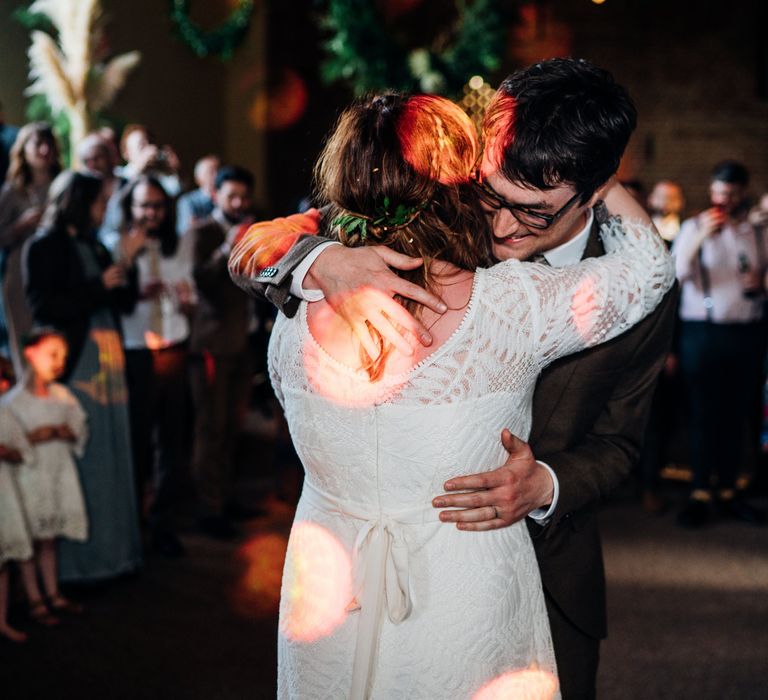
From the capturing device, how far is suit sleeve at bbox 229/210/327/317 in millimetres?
1444

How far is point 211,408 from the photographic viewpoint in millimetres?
4617

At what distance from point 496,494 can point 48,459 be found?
7.91 feet

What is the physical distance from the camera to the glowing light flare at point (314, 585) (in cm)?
148

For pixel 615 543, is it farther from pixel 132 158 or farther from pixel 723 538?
pixel 132 158

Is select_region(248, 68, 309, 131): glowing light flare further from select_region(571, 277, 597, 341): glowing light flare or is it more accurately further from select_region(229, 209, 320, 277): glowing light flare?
select_region(571, 277, 597, 341): glowing light flare

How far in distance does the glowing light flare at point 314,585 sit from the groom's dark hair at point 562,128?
63 centimetres

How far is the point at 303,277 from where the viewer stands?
1.42 meters

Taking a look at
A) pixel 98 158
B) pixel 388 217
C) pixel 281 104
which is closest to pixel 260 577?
pixel 98 158

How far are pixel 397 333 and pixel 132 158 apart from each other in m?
4.57

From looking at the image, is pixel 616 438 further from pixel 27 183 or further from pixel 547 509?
pixel 27 183

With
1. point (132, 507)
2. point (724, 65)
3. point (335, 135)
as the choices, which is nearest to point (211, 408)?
point (132, 507)

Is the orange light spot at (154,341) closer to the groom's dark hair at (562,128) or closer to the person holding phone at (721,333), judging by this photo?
the person holding phone at (721,333)

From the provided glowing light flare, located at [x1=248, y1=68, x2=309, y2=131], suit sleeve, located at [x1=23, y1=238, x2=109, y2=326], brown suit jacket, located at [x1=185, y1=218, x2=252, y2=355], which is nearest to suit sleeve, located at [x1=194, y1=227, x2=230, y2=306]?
brown suit jacket, located at [x1=185, y1=218, x2=252, y2=355]

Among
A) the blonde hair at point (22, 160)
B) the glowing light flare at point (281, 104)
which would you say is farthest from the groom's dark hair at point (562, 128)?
the glowing light flare at point (281, 104)
